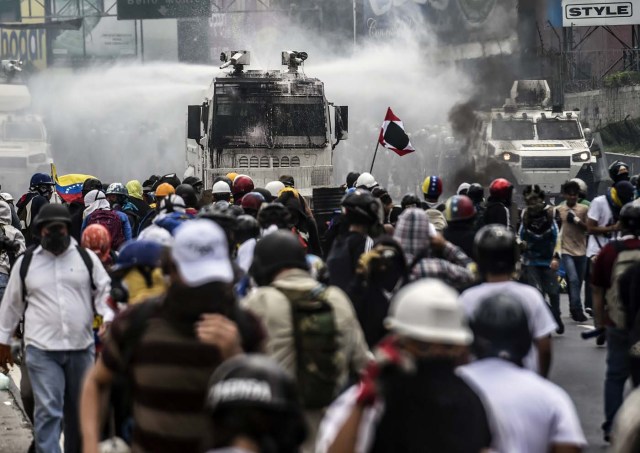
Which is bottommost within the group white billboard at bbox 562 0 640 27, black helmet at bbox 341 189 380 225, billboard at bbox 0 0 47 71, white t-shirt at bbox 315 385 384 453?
white t-shirt at bbox 315 385 384 453

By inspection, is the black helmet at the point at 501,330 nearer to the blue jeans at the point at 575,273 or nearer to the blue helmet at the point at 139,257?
the blue helmet at the point at 139,257

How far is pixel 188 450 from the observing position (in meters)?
4.67

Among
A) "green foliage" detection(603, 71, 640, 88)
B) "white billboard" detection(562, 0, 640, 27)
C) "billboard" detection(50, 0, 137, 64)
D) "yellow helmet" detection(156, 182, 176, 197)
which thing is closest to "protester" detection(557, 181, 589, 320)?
"yellow helmet" detection(156, 182, 176, 197)

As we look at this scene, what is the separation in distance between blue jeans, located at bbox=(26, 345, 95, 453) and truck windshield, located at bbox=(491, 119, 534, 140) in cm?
2285

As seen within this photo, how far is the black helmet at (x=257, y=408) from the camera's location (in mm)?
3336

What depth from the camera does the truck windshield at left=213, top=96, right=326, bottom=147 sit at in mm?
22000

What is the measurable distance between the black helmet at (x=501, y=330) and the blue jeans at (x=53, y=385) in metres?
3.91

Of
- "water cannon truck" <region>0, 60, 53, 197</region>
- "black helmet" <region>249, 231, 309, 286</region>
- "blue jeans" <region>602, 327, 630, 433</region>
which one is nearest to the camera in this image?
"black helmet" <region>249, 231, 309, 286</region>

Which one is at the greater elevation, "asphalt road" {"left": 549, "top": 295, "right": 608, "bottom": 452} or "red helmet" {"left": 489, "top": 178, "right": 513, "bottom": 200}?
"red helmet" {"left": 489, "top": 178, "right": 513, "bottom": 200}

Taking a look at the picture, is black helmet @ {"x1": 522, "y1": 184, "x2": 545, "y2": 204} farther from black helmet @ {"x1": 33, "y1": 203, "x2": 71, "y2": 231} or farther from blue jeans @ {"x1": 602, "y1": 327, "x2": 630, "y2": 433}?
black helmet @ {"x1": 33, "y1": 203, "x2": 71, "y2": 231}

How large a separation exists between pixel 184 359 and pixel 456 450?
1108 millimetres

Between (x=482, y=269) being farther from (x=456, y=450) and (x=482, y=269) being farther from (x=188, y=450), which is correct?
(x=456, y=450)

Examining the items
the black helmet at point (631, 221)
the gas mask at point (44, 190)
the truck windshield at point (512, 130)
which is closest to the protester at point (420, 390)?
the black helmet at point (631, 221)

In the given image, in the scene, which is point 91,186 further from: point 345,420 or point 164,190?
point 345,420
